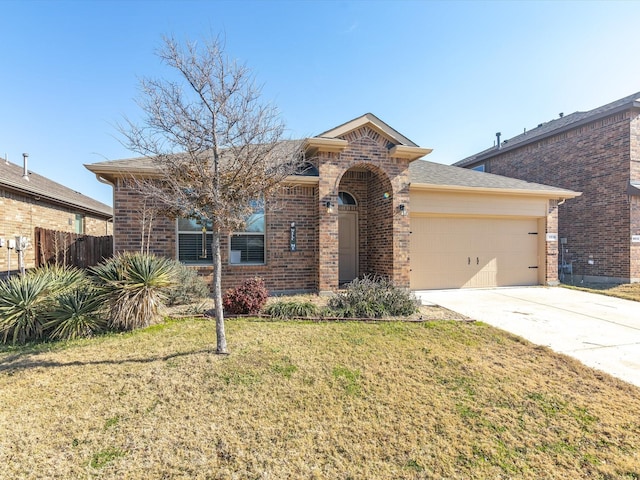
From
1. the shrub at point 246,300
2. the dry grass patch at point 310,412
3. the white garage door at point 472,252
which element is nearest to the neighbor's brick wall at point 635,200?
the white garage door at point 472,252

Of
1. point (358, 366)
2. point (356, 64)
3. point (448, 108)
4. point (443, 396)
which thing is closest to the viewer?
point (443, 396)

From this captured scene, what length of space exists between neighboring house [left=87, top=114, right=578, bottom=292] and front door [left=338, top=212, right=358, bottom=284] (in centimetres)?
3

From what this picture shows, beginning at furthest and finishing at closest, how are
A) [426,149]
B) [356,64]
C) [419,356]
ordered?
1. [356,64]
2. [426,149]
3. [419,356]

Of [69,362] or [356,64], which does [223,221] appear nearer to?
[69,362]

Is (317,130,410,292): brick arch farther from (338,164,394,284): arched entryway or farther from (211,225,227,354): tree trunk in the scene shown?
(211,225,227,354): tree trunk

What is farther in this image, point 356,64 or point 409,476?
point 356,64

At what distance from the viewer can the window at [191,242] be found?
8.21m

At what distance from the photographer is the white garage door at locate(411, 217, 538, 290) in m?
9.84

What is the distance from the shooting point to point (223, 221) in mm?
4254

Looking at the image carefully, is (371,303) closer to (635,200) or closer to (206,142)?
(206,142)

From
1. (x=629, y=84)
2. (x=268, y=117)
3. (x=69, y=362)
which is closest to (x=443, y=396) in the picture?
(x=268, y=117)

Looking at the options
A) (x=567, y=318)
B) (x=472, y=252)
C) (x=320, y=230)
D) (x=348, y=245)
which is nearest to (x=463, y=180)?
(x=472, y=252)

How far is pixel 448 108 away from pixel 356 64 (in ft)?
12.9

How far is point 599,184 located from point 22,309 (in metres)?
17.6
